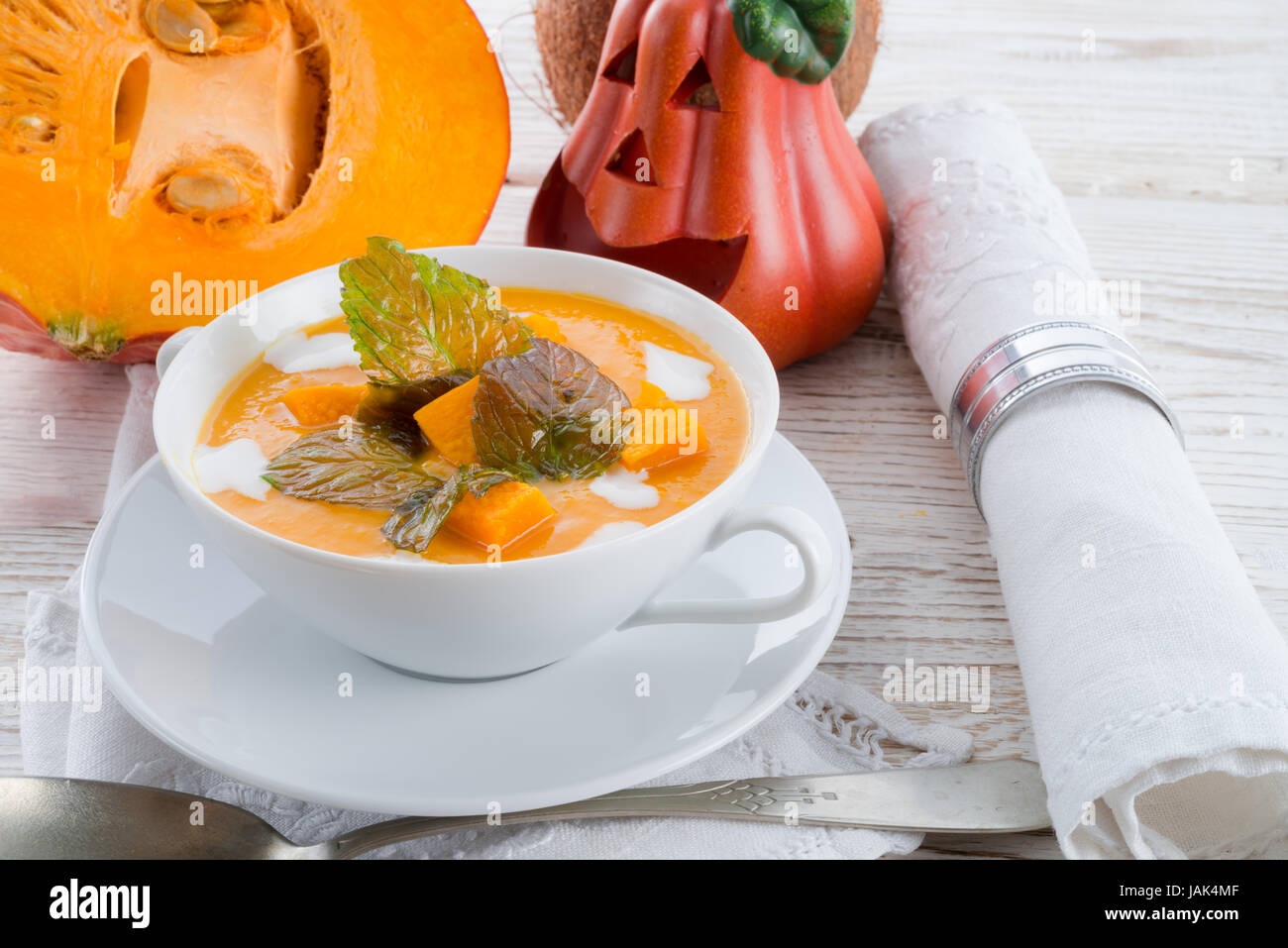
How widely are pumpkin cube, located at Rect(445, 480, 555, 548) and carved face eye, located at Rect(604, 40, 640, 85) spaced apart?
0.65 metres

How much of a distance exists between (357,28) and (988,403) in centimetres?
79

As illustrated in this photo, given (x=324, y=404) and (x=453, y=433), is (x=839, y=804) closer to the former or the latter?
(x=453, y=433)

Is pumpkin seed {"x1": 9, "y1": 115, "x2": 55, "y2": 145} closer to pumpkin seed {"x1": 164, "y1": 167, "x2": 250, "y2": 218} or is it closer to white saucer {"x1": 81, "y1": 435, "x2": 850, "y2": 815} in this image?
pumpkin seed {"x1": 164, "y1": 167, "x2": 250, "y2": 218}

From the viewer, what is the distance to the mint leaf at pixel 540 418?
94 centimetres

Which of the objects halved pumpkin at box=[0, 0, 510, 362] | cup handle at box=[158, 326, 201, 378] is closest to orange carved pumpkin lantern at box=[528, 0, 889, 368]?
halved pumpkin at box=[0, 0, 510, 362]

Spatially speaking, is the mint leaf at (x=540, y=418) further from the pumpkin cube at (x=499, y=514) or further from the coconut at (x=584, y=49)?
the coconut at (x=584, y=49)

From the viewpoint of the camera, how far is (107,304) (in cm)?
131

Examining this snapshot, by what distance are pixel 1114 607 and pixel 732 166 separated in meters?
0.63

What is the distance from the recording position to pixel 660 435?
1.00m

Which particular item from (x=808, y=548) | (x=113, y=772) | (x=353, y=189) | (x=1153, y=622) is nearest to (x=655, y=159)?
(x=353, y=189)

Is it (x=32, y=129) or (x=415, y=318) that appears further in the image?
(x=32, y=129)

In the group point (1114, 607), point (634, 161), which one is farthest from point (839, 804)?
point (634, 161)

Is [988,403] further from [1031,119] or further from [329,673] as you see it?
[1031,119]

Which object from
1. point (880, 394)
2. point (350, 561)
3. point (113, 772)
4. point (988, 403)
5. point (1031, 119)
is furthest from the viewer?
point (1031, 119)
